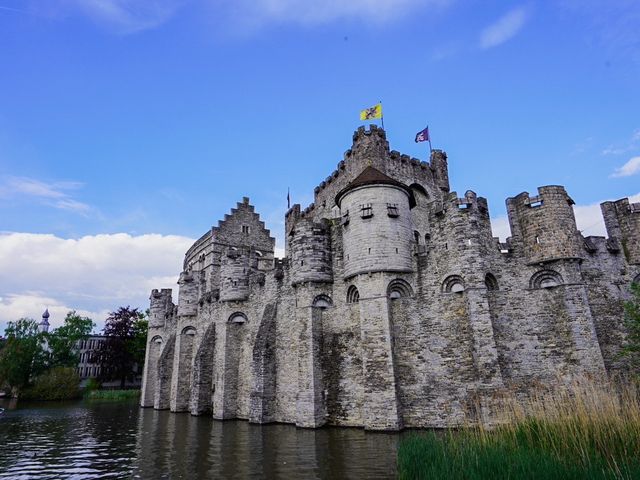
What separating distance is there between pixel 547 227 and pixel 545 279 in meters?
2.16

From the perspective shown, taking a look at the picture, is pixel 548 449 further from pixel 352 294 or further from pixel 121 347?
pixel 121 347

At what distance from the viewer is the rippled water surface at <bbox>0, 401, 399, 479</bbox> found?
10175 mm

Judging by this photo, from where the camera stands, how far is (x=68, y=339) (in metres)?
47.8

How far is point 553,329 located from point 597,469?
10453mm

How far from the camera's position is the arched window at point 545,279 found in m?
15.9

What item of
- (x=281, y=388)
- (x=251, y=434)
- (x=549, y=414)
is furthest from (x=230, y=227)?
(x=549, y=414)

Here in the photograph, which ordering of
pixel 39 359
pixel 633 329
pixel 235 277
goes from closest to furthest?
pixel 633 329
pixel 235 277
pixel 39 359

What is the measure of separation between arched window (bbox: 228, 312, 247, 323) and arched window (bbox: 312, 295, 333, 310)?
614 centimetres

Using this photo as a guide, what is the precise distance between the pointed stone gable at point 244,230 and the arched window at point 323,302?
21.5 metres

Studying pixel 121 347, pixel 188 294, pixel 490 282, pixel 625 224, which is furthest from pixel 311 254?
pixel 121 347

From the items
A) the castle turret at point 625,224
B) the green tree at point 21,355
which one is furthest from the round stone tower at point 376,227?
the green tree at point 21,355

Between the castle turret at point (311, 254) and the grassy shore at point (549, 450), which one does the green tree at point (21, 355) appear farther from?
the grassy shore at point (549, 450)

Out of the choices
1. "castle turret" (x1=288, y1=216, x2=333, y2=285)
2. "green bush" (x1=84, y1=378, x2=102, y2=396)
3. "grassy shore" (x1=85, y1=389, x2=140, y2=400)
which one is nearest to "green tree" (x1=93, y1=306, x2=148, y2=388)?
"green bush" (x1=84, y1=378, x2=102, y2=396)

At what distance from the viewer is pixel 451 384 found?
608 inches
